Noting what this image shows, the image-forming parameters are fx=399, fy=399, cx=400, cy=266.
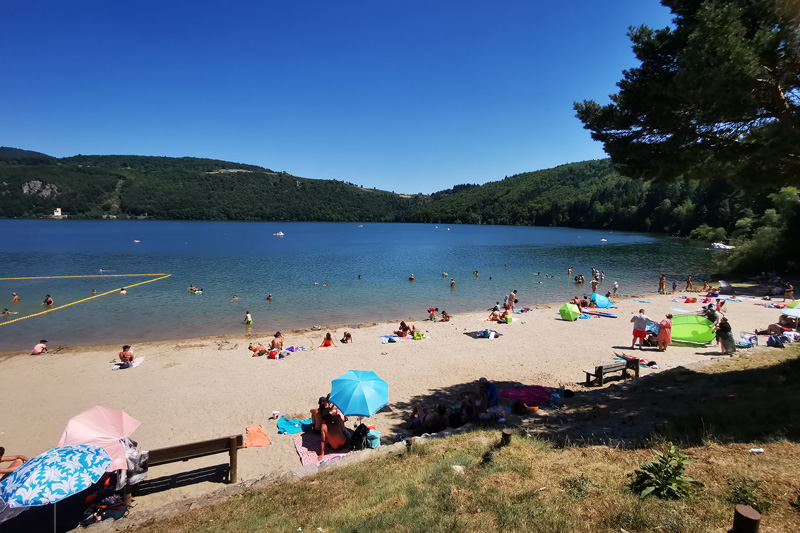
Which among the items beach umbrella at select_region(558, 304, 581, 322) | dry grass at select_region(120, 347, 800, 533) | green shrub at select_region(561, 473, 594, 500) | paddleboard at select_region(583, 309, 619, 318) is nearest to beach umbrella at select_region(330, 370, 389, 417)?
dry grass at select_region(120, 347, 800, 533)

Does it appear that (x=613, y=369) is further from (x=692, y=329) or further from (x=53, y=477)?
(x=53, y=477)

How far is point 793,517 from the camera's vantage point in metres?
3.47

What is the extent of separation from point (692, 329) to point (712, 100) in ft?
36.7

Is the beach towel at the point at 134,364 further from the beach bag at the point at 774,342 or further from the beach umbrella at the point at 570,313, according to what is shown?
the beach bag at the point at 774,342

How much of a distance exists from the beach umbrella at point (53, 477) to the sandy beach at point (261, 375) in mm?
1558

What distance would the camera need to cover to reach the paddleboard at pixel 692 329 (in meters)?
14.5

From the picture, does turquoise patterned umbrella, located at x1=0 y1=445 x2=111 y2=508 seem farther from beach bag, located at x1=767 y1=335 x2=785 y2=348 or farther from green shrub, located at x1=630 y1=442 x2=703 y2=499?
beach bag, located at x1=767 y1=335 x2=785 y2=348

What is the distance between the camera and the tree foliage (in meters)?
6.04

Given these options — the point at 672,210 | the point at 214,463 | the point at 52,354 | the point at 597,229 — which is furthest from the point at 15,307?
the point at 597,229

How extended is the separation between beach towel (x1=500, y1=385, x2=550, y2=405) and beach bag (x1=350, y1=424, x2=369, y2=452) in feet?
13.9

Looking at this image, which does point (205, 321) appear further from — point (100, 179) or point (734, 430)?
point (100, 179)

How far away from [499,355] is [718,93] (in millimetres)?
11216

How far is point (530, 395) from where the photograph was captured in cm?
1056

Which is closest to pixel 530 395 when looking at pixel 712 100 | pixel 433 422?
pixel 433 422
